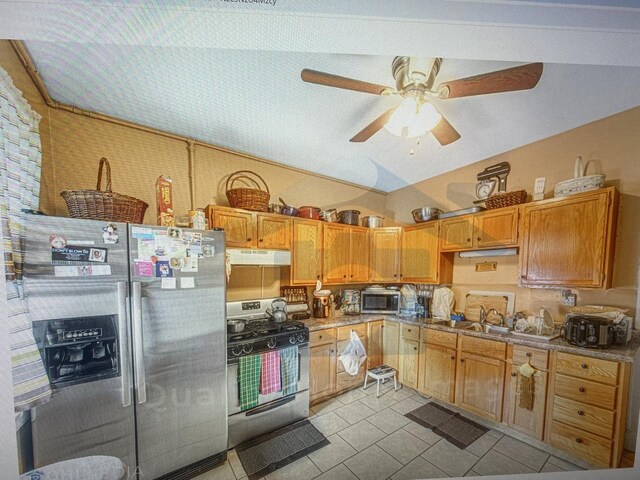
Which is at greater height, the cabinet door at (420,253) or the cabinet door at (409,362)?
the cabinet door at (420,253)

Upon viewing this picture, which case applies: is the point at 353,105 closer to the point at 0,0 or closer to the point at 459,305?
the point at 0,0

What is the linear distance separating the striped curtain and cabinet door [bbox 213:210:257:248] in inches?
39.2

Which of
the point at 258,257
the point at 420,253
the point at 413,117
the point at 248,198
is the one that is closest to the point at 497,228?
the point at 420,253

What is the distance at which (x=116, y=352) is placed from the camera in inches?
45.8

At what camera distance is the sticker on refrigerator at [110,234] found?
1.17m

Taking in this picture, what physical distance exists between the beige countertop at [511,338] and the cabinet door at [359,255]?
0.47 meters

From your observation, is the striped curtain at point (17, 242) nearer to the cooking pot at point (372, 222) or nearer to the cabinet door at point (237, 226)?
the cabinet door at point (237, 226)

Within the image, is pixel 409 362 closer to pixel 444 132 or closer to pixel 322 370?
pixel 322 370

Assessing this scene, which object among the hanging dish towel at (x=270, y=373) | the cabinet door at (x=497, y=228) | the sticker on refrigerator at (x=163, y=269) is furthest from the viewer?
the cabinet door at (x=497, y=228)

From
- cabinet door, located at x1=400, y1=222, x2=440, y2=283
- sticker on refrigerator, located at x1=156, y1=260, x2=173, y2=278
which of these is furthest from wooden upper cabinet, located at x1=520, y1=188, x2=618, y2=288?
sticker on refrigerator, located at x1=156, y1=260, x2=173, y2=278

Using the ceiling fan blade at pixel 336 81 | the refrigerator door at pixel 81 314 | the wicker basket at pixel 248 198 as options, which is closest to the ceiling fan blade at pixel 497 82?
the ceiling fan blade at pixel 336 81

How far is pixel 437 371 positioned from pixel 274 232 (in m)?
2.11

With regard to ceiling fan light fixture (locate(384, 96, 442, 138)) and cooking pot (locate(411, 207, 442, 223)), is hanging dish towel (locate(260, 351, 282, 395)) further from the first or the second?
cooking pot (locate(411, 207, 442, 223))

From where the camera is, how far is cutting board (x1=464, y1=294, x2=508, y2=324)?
7.04 feet
